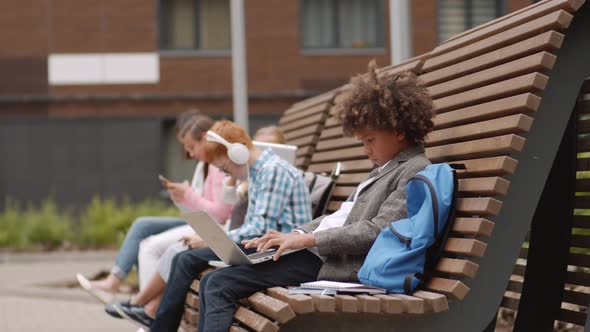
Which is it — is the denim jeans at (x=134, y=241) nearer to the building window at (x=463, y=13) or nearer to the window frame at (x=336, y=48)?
the window frame at (x=336, y=48)

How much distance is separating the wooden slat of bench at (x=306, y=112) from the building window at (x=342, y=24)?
16.5 m

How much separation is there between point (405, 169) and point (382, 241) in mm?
328

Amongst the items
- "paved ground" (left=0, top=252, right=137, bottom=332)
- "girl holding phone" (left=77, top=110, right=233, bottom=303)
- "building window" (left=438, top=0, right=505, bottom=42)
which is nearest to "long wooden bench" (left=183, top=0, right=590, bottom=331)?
"girl holding phone" (left=77, top=110, right=233, bottom=303)

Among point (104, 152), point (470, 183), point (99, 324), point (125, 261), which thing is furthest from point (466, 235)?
point (104, 152)

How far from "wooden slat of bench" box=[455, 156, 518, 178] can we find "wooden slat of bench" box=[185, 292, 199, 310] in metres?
1.78

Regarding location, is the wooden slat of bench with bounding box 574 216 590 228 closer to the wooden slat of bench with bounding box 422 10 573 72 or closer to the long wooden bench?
the long wooden bench

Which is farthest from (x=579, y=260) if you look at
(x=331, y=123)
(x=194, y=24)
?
(x=194, y=24)

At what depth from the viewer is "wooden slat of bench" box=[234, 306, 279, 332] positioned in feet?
12.5

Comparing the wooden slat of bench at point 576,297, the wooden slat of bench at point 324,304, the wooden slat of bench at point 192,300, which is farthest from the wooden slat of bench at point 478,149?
the wooden slat of bench at point 192,300

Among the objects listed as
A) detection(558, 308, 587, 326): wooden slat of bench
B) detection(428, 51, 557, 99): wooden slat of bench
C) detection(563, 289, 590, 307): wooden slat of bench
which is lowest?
detection(558, 308, 587, 326): wooden slat of bench

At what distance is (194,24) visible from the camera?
25656mm

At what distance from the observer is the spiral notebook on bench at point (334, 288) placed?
3922 millimetres

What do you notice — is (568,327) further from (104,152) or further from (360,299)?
(104,152)

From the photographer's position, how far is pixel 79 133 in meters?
24.7
